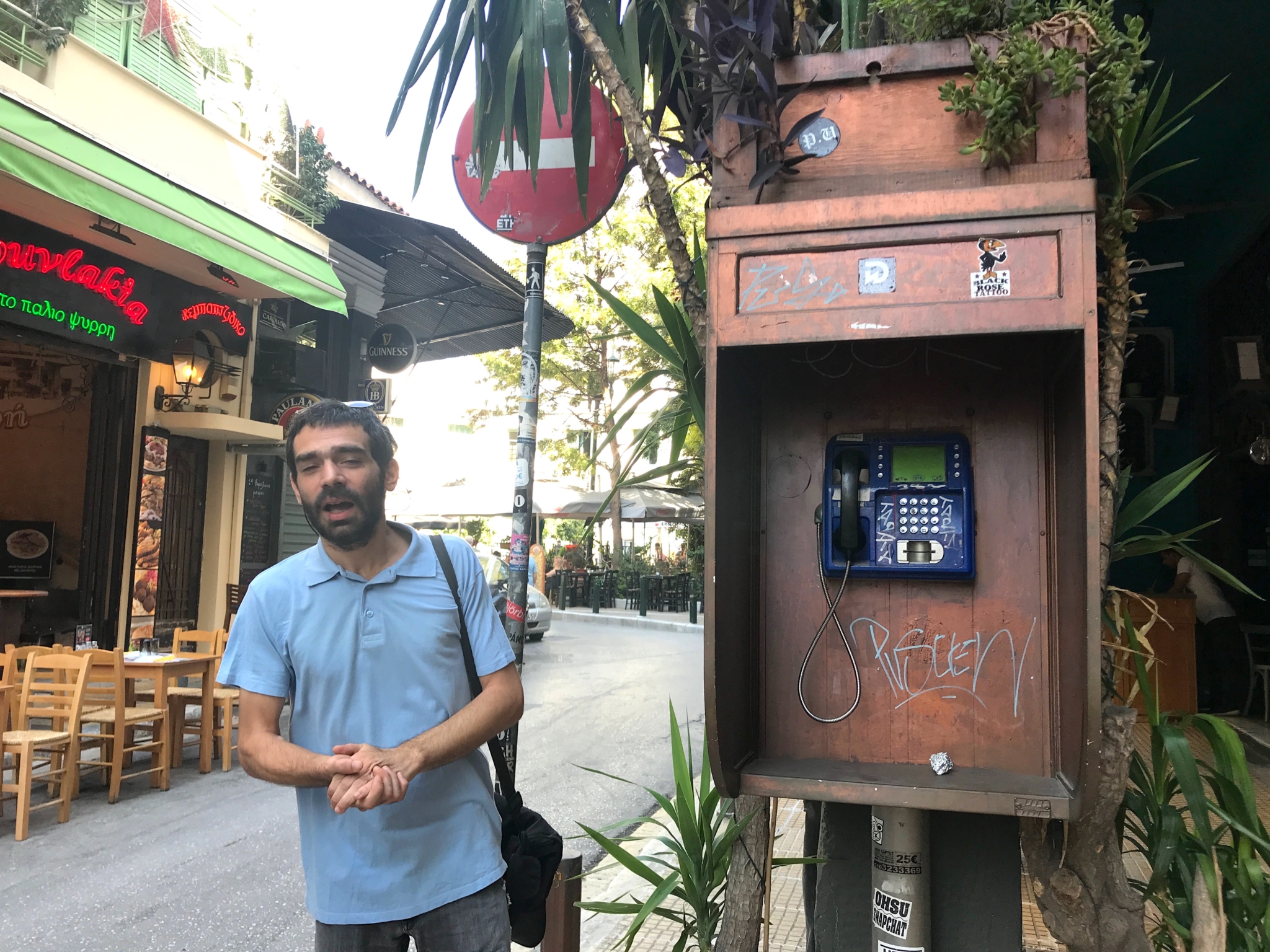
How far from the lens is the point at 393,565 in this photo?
2051mm

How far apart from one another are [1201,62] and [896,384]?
4.12 m

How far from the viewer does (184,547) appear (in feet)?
34.1

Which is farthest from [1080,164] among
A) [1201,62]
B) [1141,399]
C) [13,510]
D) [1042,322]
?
[13,510]

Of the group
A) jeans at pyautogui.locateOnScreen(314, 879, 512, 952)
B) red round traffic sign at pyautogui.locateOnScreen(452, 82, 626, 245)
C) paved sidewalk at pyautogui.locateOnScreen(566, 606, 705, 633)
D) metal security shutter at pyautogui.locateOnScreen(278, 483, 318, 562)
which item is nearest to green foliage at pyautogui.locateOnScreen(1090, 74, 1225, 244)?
red round traffic sign at pyautogui.locateOnScreen(452, 82, 626, 245)

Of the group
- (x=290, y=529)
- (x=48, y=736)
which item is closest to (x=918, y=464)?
(x=48, y=736)

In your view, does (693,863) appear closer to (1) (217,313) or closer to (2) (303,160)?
(1) (217,313)

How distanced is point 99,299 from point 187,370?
1502mm

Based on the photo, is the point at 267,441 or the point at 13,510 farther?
the point at 267,441

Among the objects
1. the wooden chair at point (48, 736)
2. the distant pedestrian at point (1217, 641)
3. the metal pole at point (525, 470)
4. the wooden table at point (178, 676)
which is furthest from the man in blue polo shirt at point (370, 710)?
the distant pedestrian at point (1217, 641)

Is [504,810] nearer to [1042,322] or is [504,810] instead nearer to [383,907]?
[383,907]

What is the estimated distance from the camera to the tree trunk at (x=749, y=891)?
98.7 inches

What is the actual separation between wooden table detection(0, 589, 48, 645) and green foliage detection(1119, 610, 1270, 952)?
8.31 m

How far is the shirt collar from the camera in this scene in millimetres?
2002

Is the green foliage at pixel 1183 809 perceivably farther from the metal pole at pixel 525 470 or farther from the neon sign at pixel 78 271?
the neon sign at pixel 78 271
